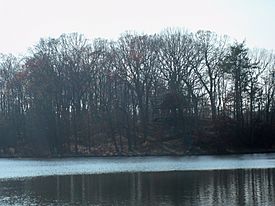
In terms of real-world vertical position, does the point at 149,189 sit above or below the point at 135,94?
below

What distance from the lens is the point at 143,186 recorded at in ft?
124

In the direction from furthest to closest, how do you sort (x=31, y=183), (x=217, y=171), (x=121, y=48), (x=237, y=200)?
1. (x=121, y=48)
2. (x=217, y=171)
3. (x=31, y=183)
4. (x=237, y=200)

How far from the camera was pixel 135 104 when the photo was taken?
305 feet

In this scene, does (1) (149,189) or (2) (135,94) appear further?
(2) (135,94)

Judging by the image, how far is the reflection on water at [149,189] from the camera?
3062 centimetres

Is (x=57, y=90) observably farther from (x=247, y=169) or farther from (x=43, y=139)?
(x=247, y=169)

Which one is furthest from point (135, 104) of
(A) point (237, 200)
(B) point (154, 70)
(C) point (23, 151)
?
(A) point (237, 200)

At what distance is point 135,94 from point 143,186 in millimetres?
54942

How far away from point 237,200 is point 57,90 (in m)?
63.5

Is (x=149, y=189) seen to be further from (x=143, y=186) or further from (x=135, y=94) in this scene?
(x=135, y=94)

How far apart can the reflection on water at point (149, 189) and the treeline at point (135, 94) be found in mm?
40099

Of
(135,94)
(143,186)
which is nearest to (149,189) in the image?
(143,186)

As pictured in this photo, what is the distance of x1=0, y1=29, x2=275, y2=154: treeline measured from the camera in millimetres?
87625

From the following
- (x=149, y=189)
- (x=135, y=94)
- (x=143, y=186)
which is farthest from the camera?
(x=135, y=94)
